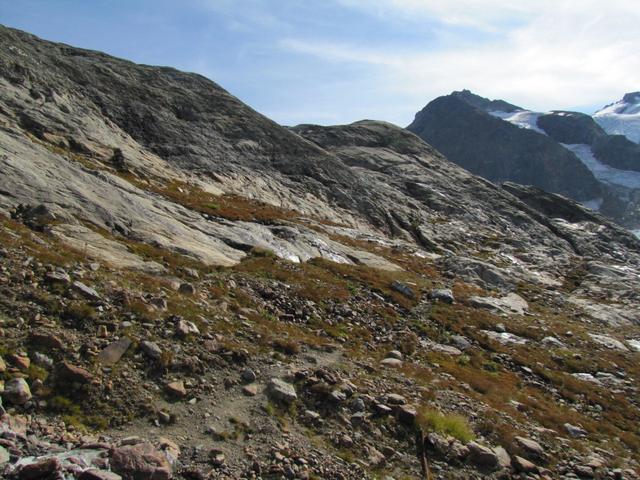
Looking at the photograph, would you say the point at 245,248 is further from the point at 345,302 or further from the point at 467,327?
the point at 467,327

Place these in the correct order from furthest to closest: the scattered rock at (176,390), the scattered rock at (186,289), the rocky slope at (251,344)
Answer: the scattered rock at (186,289) < the scattered rock at (176,390) < the rocky slope at (251,344)

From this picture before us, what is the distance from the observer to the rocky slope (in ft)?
35.7

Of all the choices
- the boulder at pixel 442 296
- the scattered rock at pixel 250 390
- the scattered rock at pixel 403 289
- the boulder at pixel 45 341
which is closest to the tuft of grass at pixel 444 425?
the scattered rock at pixel 250 390

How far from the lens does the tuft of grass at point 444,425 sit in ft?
45.4

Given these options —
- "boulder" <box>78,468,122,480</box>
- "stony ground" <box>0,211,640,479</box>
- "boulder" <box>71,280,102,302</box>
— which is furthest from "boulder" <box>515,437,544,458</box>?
"boulder" <box>71,280,102,302</box>

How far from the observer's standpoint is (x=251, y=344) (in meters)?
16.1

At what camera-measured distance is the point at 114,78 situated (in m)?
69.1

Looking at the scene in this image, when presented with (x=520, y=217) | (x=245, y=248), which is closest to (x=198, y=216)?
(x=245, y=248)

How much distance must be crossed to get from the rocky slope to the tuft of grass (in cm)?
5

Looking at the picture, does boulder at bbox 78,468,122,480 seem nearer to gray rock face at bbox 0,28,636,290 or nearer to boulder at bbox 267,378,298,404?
boulder at bbox 267,378,298,404

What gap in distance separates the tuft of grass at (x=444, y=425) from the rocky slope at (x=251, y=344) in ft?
0.17

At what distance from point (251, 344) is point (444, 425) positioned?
6625 millimetres

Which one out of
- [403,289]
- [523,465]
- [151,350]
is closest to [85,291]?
[151,350]

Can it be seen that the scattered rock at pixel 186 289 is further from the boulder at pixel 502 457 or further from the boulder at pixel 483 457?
the boulder at pixel 502 457
